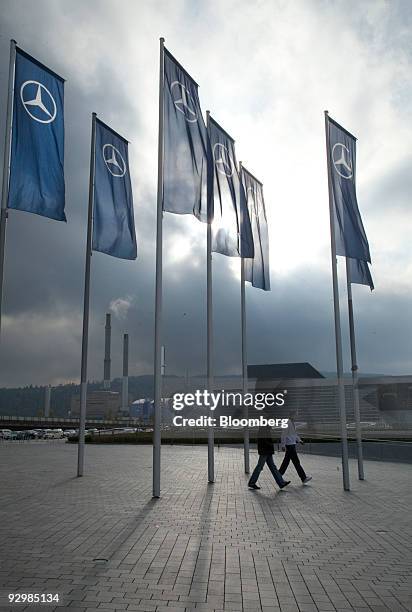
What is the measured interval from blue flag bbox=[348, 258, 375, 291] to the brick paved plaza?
18.1 ft

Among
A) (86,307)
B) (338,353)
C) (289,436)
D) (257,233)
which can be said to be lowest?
(289,436)

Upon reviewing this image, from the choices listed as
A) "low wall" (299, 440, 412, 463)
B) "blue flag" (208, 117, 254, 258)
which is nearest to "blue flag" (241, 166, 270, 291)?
"blue flag" (208, 117, 254, 258)

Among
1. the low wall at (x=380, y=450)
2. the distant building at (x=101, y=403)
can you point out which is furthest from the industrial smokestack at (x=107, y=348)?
the low wall at (x=380, y=450)

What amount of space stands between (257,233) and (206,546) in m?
11.5

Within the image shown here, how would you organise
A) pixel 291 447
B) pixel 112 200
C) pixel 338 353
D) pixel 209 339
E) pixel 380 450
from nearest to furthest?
pixel 338 353 → pixel 291 447 → pixel 209 339 → pixel 112 200 → pixel 380 450

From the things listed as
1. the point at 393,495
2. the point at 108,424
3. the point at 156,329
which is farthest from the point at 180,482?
the point at 108,424

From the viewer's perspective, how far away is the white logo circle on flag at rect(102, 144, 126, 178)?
1450 cm

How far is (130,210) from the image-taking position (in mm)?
14656

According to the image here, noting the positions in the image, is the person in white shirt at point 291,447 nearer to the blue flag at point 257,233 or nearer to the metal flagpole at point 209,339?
the metal flagpole at point 209,339

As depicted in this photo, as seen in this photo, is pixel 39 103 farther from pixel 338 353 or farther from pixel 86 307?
pixel 338 353

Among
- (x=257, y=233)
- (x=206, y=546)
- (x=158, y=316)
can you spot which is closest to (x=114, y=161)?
(x=257, y=233)

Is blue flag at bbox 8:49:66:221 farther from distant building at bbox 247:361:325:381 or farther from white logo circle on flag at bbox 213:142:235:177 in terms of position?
distant building at bbox 247:361:325:381

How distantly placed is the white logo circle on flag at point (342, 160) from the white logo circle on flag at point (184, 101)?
3.97 meters

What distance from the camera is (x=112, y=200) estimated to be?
14.4 meters
